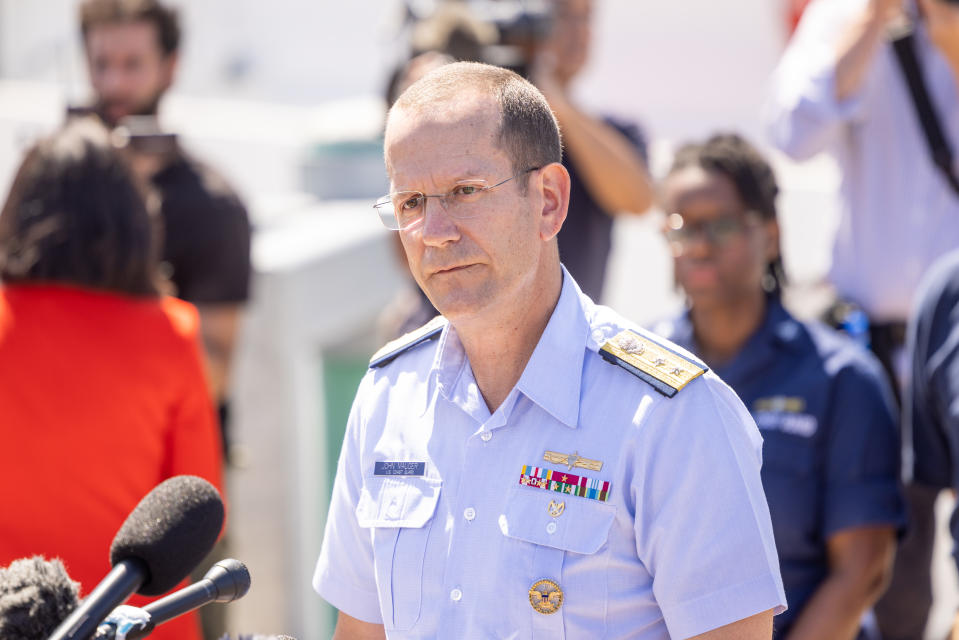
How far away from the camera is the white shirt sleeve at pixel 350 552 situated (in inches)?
75.1

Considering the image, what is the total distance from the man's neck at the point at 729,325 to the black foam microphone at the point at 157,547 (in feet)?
5.44

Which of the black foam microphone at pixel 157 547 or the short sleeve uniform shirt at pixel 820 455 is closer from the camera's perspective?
the black foam microphone at pixel 157 547

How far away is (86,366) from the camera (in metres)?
2.58

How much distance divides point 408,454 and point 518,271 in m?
0.34

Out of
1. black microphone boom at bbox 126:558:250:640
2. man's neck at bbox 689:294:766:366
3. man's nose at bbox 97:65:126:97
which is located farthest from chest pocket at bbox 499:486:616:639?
man's nose at bbox 97:65:126:97

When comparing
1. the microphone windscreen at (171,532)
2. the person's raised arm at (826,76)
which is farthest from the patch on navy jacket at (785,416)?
the microphone windscreen at (171,532)

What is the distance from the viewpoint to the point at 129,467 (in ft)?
8.47

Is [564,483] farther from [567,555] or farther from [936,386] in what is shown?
[936,386]

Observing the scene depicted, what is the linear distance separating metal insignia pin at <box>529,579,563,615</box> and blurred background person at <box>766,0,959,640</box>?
1694mm

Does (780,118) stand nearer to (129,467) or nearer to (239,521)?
(129,467)

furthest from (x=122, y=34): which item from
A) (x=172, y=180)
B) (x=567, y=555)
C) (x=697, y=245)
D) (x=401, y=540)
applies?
(x=567, y=555)

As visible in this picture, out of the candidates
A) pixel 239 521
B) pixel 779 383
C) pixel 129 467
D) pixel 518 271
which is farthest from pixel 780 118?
pixel 239 521

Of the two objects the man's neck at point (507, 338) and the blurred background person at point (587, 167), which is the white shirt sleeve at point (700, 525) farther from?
the blurred background person at point (587, 167)

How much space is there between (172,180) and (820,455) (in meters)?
2.17
